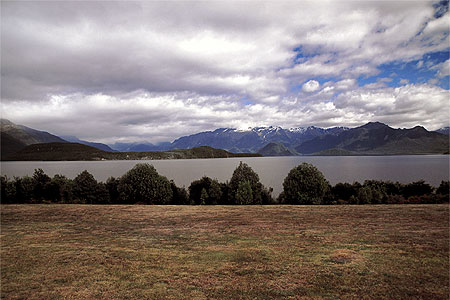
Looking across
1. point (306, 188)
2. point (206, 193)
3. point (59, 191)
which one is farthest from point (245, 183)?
point (59, 191)

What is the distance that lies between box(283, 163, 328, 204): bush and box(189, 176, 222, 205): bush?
29.7 ft

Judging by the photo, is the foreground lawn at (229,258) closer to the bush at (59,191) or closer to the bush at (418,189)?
the bush at (59,191)

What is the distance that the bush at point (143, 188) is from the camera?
31.9 meters

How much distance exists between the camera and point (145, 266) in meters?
9.39

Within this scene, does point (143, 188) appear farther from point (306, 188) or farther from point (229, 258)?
point (229, 258)

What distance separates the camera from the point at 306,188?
31.6m

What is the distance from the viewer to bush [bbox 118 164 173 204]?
31.9 m

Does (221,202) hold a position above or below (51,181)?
below

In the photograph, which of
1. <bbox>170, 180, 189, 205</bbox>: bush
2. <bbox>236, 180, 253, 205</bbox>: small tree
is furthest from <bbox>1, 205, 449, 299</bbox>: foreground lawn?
<bbox>170, 180, 189, 205</bbox>: bush

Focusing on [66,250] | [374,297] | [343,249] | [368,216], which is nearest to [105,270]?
[66,250]

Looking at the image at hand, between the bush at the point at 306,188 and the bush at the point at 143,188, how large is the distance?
1565cm

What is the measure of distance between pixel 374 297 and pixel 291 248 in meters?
4.26

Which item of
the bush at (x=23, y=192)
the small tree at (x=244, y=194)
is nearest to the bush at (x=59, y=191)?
the bush at (x=23, y=192)

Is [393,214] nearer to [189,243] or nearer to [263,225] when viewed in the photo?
[263,225]
